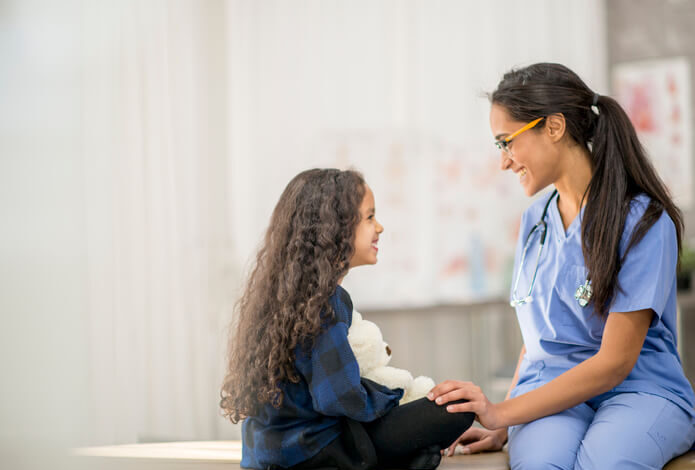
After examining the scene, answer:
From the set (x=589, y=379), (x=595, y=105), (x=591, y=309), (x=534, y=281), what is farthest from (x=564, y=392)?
(x=595, y=105)

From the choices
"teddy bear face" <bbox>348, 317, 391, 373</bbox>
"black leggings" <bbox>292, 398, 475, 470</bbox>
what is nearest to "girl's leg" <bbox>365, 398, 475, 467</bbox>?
"black leggings" <bbox>292, 398, 475, 470</bbox>

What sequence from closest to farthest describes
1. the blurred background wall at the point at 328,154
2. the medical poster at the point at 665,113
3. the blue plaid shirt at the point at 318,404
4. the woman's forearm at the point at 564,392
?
the blue plaid shirt at the point at 318,404, the woman's forearm at the point at 564,392, the blurred background wall at the point at 328,154, the medical poster at the point at 665,113

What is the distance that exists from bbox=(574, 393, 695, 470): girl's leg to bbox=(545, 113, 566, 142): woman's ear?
1.92ft

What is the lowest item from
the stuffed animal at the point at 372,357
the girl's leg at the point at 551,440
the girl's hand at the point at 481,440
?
the girl's hand at the point at 481,440

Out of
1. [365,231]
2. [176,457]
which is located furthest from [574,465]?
[176,457]

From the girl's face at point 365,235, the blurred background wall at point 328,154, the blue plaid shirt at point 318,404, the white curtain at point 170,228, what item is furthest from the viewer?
the blurred background wall at point 328,154

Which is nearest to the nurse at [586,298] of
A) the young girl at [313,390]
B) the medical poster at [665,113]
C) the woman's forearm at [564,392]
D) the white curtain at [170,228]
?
the woman's forearm at [564,392]

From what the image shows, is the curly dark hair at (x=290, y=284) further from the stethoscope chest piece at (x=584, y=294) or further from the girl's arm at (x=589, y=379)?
the stethoscope chest piece at (x=584, y=294)

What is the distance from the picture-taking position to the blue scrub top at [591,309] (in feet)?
4.60

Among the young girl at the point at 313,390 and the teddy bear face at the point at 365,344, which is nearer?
the young girl at the point at 313,390

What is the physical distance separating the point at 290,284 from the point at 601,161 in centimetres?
75

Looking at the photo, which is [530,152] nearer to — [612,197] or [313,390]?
[612,197]

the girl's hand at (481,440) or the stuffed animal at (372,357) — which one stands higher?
the stuffed animal at (372,357)

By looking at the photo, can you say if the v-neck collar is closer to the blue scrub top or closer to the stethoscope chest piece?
the blue scrub top
